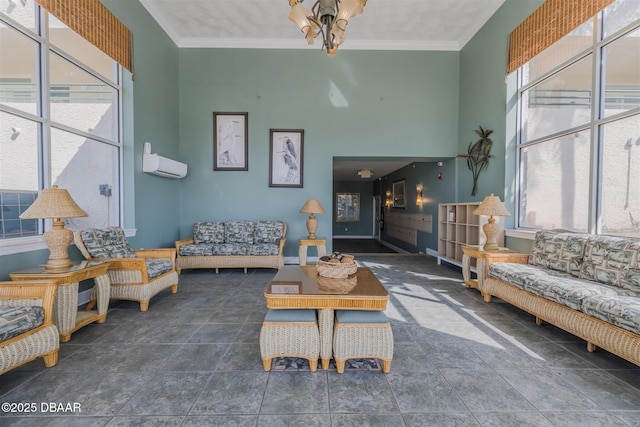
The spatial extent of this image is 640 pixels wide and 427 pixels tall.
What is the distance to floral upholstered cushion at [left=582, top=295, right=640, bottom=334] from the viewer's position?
183 centimetres

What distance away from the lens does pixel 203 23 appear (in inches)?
193

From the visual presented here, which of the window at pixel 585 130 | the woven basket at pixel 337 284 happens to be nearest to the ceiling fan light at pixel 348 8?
the woven basket at pixel 337 284

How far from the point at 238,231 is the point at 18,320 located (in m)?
3.40

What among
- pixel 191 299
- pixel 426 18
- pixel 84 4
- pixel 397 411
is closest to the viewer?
pixel 397 411

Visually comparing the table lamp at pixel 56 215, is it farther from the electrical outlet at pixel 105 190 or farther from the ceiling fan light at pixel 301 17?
the ceiling fan light at pixel 301 17

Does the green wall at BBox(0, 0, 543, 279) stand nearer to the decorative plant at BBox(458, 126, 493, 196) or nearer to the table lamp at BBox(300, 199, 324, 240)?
the decorative plant at BBox(458, 126, 493, 196)

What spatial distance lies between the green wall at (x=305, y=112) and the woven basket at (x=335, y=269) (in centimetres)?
325

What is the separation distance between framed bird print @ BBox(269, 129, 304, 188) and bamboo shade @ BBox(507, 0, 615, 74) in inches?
141

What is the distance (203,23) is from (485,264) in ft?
19.3

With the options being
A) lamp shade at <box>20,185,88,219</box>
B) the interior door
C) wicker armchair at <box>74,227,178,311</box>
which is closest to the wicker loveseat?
wicker armchair at <box>74,227,178,311</box>

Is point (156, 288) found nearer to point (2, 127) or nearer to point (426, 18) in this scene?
point (2, 127)

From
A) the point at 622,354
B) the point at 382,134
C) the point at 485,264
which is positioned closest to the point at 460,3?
the point at 382,134

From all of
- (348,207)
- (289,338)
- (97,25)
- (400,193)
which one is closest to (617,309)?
(289,338)

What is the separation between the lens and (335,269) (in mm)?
2289
